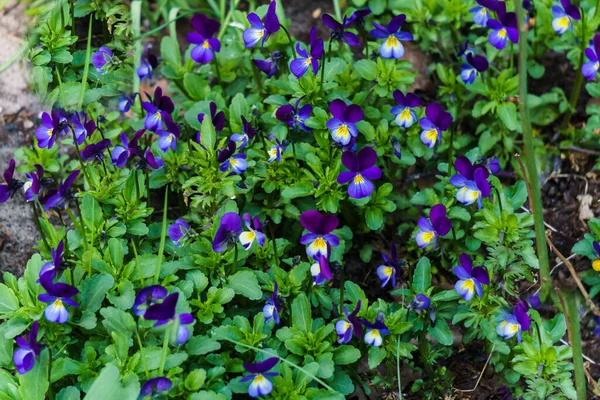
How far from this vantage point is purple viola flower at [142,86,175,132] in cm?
350

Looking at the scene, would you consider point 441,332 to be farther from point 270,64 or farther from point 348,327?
point 270,64

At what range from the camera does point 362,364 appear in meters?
3.48

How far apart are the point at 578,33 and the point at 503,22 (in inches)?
20.3

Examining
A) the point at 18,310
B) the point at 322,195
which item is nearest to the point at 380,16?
the point at 322,195

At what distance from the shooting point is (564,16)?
3.92 metres

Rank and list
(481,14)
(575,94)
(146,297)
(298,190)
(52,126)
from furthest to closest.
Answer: (575,94), (481,14), (298,190), (52,126), (146,297)

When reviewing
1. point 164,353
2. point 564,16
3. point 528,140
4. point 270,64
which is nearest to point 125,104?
point 270,64

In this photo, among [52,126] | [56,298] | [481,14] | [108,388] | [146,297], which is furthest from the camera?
[481,14]

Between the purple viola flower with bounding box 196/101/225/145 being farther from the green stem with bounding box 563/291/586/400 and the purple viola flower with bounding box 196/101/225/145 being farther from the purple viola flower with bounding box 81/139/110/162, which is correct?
the green stem with bounding box 563/291/586/400

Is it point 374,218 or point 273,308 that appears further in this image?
point 374,218

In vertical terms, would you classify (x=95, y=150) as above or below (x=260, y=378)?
above

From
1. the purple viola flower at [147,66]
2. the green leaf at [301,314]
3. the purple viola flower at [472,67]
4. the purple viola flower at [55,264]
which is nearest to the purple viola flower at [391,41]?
the purple viola flower at [472,67]

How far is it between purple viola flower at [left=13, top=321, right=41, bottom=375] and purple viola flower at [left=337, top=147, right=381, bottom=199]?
1.31m

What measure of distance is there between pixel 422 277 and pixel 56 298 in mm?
1451
